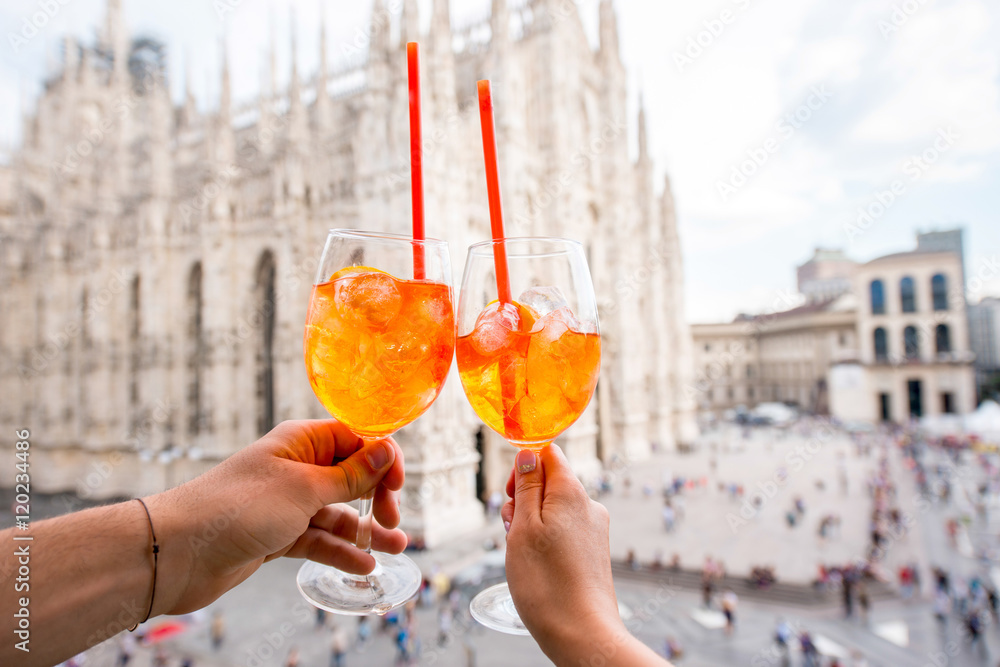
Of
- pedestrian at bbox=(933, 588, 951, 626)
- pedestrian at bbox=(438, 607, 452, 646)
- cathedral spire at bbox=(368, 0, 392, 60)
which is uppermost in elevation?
cathedral spire at bbox=(368, 0, 392, 60)

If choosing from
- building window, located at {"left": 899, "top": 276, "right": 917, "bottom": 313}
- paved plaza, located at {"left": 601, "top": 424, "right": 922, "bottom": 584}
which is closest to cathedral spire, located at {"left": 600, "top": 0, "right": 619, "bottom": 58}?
paved plaza, located at {"left": 601, "top": 424, "right": 922, "bottom": 584}

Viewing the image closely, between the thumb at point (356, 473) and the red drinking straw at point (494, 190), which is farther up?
the red drinking straw at point (494, 190)

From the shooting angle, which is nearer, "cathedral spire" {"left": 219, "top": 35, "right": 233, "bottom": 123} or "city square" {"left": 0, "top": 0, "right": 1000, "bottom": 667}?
"city square" {"left": 0, "top": 0, "right": 1000, "bottom": 667}

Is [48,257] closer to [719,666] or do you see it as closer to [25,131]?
[25,131]

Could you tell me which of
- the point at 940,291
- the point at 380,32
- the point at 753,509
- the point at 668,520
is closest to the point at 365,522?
the point at 668,520

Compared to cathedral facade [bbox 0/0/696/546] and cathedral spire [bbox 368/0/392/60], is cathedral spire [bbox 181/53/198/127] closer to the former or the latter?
cathedral facade [bbox 0/0/696/546]

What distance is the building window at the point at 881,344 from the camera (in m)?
31.1

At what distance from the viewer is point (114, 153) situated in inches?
694

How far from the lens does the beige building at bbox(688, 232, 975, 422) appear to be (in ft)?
94.3

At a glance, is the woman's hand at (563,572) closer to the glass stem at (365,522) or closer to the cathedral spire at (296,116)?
the glass stem at (365,522)

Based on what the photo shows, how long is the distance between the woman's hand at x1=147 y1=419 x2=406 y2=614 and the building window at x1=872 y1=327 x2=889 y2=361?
37.8 m

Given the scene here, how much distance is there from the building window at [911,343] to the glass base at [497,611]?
122 ft

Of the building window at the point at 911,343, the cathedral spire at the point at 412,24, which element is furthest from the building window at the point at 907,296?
the cathedral spire at the point at 412,24

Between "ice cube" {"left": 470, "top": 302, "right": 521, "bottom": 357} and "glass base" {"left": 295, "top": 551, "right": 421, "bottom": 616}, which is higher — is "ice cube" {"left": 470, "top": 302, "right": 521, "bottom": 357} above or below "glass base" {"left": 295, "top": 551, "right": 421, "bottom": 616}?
above
